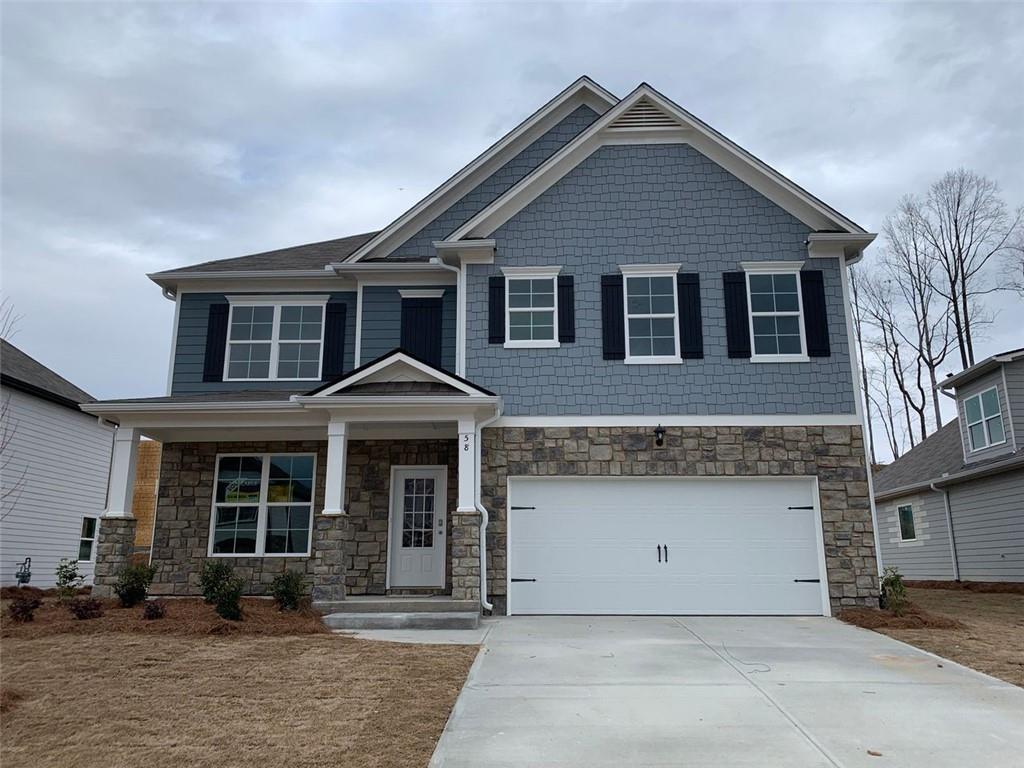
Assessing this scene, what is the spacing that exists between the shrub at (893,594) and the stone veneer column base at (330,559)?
7634 mm

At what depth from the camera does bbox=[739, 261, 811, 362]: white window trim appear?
11750mm

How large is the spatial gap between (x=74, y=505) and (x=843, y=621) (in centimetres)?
1572

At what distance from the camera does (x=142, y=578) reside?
1032cm

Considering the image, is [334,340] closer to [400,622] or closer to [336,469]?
[336,469]

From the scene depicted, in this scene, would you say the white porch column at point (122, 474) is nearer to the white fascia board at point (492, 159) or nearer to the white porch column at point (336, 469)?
the white porch column at point (336, 469)

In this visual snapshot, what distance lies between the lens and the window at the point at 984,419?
16297mm

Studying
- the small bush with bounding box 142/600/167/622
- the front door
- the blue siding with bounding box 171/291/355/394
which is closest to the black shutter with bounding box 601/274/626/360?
the front door

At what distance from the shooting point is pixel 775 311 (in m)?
12.0

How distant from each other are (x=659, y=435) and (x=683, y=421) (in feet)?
1.50

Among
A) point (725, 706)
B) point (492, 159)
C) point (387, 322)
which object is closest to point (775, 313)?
point (492, 159)

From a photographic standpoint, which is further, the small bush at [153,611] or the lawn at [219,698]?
the small bush at [153,611]

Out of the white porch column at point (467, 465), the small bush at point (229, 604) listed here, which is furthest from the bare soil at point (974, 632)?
the small bush at point (229, 604)

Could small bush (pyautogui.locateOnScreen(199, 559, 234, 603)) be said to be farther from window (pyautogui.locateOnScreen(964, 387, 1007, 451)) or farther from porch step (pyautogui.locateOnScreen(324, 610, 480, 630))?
window (pyautogui.locateOnScreen(964, 387, 1007, 451))

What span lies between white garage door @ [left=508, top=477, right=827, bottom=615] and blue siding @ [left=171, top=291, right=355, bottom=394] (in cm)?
434
